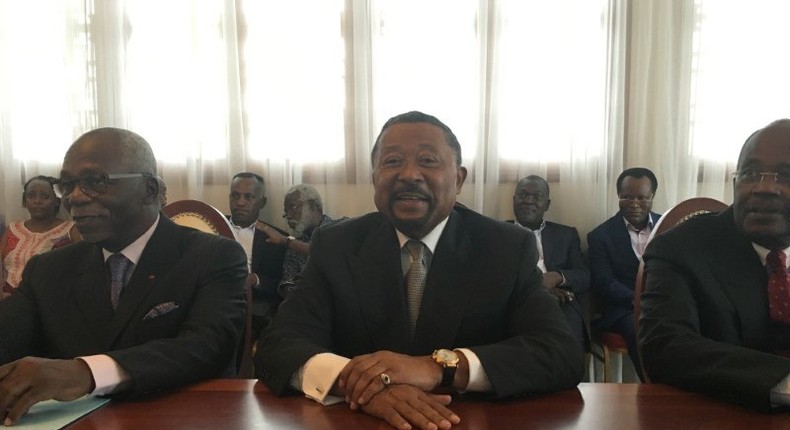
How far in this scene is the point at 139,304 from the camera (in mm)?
1627

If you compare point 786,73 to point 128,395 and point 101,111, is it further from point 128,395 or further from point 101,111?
point 101,111

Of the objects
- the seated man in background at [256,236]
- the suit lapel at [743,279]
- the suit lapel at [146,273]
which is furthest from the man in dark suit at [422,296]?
the seated man in background at [256,236]

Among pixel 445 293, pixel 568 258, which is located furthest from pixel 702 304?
pixel 568 258

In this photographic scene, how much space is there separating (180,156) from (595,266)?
3.09 meters

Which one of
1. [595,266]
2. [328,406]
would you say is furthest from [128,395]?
[595,266]

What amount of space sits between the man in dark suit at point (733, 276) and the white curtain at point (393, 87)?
2590mm

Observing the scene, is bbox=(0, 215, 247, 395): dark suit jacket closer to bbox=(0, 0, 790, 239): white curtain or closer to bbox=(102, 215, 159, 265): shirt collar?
bbox=(102, 215, 159, 265): shirt collar

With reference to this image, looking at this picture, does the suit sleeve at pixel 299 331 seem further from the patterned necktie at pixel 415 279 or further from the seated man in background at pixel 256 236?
the seated man in background at pixel 256 236

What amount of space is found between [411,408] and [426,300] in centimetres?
49

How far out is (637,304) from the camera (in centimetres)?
175

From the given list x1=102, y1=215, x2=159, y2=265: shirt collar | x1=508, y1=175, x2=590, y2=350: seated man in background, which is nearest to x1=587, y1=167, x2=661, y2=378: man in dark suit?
x1=508, y1=175, x2=590, y2=350: seated man in background

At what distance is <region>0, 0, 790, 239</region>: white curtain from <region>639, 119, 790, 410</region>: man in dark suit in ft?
8.50

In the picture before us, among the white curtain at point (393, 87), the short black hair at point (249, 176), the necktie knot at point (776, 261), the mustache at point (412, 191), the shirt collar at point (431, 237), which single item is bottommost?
the necktie knot at point (776, 261)

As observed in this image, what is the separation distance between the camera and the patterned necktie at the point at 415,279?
5.39 feet
